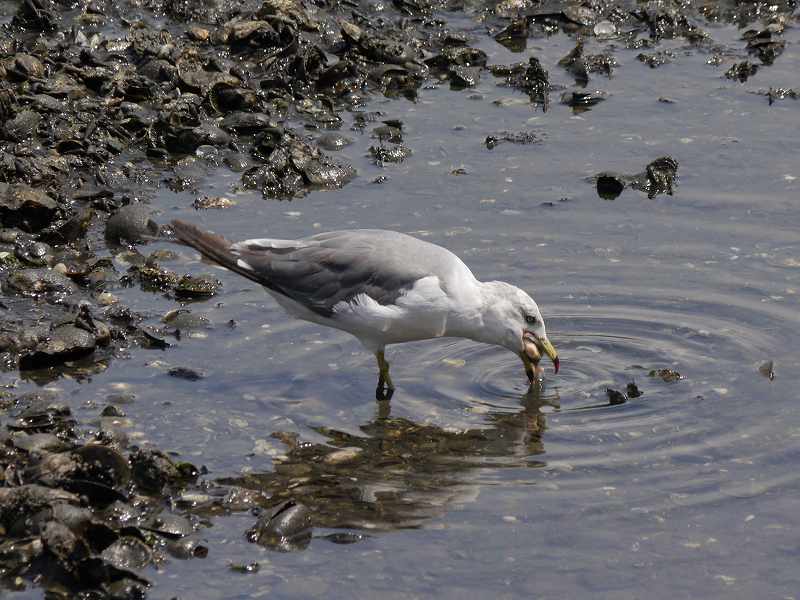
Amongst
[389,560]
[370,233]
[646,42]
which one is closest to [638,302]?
[370,233]

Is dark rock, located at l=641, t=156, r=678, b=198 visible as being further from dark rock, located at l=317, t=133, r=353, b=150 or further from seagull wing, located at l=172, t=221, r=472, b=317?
seagull wing, located at l=172, t=221, r=472, b=317

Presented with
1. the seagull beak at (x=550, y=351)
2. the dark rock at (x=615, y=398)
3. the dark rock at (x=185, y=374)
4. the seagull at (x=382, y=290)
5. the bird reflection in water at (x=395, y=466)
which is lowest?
the bird reflection in water at (x=395, y=466)

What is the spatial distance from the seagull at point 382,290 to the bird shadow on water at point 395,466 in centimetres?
50

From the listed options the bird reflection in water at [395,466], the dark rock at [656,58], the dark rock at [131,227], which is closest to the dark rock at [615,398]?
the bird reflection in water at [395,466]

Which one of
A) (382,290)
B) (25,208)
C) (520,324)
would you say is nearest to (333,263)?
(382,290)

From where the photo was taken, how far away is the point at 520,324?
31.6ft

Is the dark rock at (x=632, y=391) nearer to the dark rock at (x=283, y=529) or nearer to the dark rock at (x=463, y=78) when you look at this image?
the dark rock at (x=283, y=529)

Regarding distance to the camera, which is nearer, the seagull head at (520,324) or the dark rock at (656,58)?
the seagull head at (520,324)

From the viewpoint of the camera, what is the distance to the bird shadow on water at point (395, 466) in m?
7.89

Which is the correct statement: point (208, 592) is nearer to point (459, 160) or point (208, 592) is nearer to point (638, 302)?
point (638, 302)

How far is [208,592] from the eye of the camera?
6.83 metres

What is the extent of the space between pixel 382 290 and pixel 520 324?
1.08 meters

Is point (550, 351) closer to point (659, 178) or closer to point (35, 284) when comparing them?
point (659, 178)

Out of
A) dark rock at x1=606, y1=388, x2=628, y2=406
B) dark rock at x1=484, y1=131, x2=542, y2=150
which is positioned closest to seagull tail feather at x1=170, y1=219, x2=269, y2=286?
dark rock at x1=606, y1=388, x2=628, y2=406
